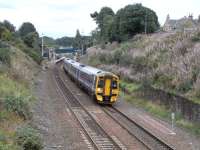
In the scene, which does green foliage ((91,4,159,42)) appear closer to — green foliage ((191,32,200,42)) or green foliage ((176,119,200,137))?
green foliage ((191,32,200,42))

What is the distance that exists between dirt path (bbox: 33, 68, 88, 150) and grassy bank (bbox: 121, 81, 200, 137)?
531cm

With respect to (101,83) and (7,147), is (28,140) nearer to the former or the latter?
(7,147)

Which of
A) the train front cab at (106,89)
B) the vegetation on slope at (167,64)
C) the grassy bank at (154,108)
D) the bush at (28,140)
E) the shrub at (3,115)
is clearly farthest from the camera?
the train front cab at (106,89)

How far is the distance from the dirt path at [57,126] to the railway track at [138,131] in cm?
246

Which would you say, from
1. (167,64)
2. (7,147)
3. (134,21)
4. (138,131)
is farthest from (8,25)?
(7,147)

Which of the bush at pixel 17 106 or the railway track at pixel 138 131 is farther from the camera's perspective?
the bush at pixel 17 106

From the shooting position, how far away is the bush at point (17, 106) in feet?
69.2

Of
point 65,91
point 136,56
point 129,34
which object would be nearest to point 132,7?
point 129,34

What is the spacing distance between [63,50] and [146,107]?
151 meters

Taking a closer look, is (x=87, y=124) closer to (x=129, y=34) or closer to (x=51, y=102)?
(x=51, y=102)

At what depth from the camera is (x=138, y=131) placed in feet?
73.5

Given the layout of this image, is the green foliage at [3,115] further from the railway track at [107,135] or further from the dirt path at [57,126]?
the railway track at [107,135]

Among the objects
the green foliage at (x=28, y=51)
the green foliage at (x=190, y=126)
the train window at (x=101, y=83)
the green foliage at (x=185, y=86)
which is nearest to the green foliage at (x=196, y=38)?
the green foliage at (x=185, y=86)

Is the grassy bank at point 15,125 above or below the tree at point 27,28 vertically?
below
